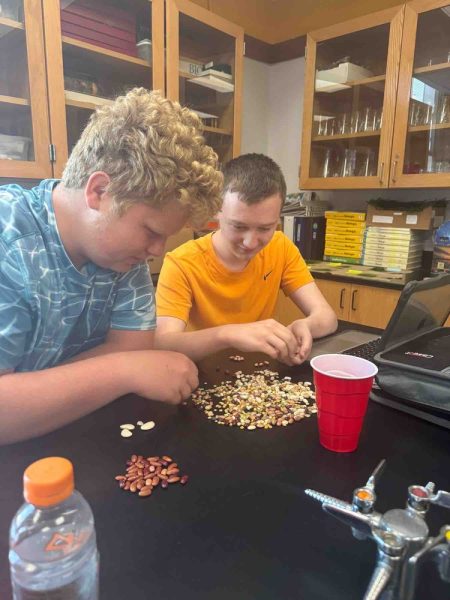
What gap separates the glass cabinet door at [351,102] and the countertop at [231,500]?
7.69ft

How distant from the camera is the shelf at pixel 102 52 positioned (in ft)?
6.98

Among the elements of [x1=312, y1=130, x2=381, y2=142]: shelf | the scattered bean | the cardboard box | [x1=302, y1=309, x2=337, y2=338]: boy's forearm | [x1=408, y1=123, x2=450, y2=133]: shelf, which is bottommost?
the scattered bean

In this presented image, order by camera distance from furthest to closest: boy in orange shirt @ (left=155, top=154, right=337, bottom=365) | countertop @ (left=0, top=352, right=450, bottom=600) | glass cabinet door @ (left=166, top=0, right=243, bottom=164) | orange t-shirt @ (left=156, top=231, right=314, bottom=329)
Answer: glass cabinet door @ (left=166, top=0, right=243, bottom=164)
orange t-shirt @ (left=156, top=231, right=314, bottom=329)
boy in orange shirt @ (left=155, top=154, right=337, bottom=365)
countertop @ (left=0, top=352, right=450, bottom=600)

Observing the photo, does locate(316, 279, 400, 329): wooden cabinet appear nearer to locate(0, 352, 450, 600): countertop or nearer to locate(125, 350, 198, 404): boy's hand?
locate(0, 352, 450, 600): countertop

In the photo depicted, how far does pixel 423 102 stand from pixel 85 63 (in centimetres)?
198

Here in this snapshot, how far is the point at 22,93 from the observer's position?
2020mm

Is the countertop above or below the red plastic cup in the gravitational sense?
below

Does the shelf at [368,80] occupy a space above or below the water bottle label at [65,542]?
above

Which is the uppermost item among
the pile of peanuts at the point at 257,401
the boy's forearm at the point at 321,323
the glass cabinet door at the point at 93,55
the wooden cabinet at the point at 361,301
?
the glass cabinet door at the point at 93,55

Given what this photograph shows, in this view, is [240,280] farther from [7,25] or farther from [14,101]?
[7,25]

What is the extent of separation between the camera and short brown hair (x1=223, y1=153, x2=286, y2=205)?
1424mm

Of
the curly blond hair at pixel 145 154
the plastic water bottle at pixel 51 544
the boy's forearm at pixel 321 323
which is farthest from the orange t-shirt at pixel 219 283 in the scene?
the plastic water bottle at pixel 51 544

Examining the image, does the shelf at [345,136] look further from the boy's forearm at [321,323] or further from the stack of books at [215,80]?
the boy's forearm at [321,323]

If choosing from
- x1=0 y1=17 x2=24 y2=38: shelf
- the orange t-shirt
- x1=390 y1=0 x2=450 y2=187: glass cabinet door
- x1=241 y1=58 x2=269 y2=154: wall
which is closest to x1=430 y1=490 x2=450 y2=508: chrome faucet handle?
the orange t-shirt
